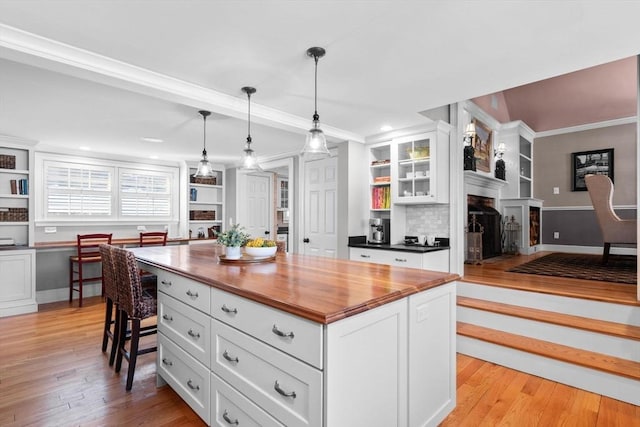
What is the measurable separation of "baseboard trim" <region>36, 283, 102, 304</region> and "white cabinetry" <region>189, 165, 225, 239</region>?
1.80m

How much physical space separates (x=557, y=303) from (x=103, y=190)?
6.56 m

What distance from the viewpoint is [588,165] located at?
22.0 feet

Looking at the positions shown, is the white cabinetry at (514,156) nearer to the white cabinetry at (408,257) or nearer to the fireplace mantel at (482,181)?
the fireplace mantel at (482,181)

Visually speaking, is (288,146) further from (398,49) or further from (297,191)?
(398,49)

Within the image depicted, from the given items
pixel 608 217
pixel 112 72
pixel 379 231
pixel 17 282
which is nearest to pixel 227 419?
pixel 112 72

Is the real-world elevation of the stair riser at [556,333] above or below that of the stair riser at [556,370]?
above

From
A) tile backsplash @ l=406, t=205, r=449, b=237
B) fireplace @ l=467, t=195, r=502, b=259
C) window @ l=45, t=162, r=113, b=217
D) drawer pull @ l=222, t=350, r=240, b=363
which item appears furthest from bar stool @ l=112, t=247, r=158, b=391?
fireplace @ l=467, t=195, r=502, b=259

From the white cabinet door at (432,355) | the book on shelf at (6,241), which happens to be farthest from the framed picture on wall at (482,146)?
the book on shelf at (6,241)

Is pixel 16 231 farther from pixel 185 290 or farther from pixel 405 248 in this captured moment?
pixel 405 248

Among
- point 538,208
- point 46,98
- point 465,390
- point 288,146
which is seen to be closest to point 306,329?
point 465,390

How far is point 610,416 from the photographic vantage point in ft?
6.99

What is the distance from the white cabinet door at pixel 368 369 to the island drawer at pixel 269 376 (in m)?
0.09

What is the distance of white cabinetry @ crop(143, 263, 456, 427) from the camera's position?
1.31 metres

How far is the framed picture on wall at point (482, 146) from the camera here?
18.5ft
